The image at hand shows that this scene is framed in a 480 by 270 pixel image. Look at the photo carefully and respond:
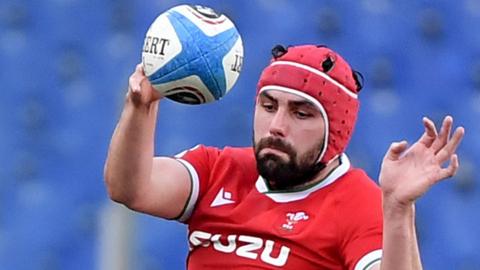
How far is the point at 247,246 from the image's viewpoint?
4363mm

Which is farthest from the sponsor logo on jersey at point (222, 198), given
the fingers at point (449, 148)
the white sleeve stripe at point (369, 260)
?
the fingers at point (449, 148)

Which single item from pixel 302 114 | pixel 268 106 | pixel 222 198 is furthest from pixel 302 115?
pixel 222 198

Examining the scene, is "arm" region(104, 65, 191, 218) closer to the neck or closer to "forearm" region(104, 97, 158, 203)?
"forearm" region(104, 97, 158, 203)

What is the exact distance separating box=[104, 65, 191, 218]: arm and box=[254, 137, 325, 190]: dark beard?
282 mm

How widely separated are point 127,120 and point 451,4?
11.6 ft

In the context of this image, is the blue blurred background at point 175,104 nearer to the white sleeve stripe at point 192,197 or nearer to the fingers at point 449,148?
the white sleeve stripe at point 192,197

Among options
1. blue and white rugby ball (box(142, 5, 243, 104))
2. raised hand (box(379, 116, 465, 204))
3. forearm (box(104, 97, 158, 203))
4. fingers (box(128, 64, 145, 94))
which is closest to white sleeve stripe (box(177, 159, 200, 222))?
forearm (box(104, 97, 158, 203))

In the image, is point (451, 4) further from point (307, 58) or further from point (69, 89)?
point (307, 58)

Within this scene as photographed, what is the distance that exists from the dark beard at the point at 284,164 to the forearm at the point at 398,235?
0.49 meters

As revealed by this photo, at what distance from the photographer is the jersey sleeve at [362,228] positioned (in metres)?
4.12

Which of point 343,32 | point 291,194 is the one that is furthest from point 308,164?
point 343,32

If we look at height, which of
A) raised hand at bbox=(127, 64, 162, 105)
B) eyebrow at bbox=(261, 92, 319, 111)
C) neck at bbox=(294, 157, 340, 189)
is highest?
eyebrow at bbox=(261, 92, 319, 111)

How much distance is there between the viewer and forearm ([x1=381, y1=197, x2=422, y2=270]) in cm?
387

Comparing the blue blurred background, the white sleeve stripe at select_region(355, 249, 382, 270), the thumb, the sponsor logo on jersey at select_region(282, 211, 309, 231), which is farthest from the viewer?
the blue blurred background
